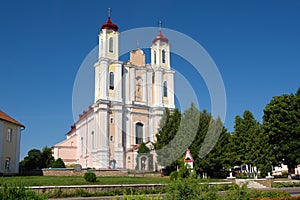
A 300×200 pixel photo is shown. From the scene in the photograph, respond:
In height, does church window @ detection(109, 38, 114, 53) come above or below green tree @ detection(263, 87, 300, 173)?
above

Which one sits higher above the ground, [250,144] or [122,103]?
[122,103]

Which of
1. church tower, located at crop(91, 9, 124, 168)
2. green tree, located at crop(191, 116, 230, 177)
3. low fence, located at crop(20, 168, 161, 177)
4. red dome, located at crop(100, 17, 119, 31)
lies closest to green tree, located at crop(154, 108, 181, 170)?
low fence, located at crop(20, 168, 161, 177)

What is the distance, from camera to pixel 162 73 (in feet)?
198

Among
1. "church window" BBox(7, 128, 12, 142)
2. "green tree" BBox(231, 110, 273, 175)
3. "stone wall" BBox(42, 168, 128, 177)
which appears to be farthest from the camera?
"stone wall" BBox(42, 168, 128, 177)

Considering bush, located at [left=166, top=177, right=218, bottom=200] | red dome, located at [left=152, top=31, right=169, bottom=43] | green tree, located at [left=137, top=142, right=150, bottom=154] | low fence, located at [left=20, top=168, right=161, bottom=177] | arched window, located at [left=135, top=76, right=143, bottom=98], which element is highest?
red dome, located at [left=152, top=31, right=169, bottom=43]

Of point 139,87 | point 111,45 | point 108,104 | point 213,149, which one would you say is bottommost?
point 213,149

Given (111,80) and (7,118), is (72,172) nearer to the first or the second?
(7,118)

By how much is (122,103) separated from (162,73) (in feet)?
32.2

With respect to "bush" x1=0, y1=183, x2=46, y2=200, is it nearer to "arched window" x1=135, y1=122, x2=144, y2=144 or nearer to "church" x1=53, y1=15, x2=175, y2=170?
"church" x1=53, y1=15, x2=175, y2=170

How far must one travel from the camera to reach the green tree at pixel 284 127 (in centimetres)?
3578

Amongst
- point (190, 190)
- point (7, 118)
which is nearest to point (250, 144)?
point (7, 118)

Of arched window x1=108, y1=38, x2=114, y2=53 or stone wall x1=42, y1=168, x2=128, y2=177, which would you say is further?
arched window x1=108, y1=38, x2=114, y2=53

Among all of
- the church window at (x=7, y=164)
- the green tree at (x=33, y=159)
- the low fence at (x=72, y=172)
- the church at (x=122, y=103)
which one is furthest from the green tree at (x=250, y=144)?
the green tree at (x=33, y=159)

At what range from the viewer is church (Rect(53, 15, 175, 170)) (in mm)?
52656
